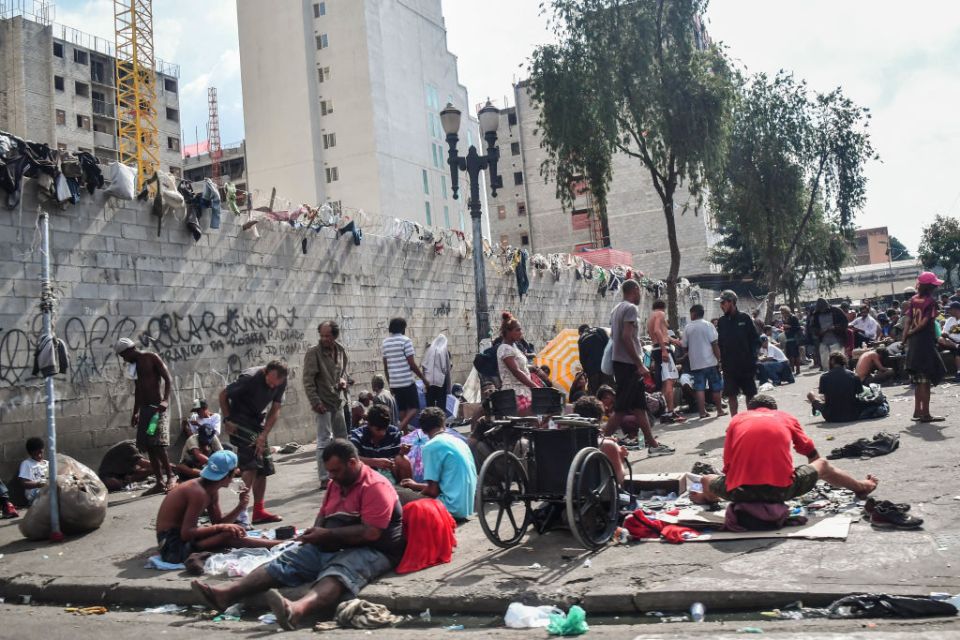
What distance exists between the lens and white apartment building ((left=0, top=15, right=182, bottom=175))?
5278 cm

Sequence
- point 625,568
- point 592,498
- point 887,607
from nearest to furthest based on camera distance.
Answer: point 887,607 < point 625,568 < point 592,498

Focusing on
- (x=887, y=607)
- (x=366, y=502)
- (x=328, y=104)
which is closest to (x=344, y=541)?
(x=366, y=502)

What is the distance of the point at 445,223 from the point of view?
5959 centimetres

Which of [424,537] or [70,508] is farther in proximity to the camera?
[70,508]

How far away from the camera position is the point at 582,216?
63.4 meters

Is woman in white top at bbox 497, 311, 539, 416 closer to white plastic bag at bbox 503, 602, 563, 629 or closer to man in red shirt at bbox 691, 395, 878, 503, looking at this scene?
man in red shirt at bbox 691, 395, 878, 503

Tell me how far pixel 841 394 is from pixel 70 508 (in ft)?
30.5

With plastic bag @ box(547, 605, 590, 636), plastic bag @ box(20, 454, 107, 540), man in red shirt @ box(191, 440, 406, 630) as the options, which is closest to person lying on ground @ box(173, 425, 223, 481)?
plastic bag @ box(20, 454, 107, 540)

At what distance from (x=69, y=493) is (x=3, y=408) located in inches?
89.5

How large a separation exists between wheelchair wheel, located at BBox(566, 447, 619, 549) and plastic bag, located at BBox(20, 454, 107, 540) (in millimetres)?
4867

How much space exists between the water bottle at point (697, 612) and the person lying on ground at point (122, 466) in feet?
25.9

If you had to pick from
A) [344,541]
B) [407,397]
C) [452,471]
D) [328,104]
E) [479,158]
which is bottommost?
[344,541]

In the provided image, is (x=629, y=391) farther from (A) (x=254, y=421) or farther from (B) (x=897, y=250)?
(B) (x=897, y=250)

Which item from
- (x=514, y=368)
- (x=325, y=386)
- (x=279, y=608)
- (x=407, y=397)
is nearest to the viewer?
(x=279, y=608)
